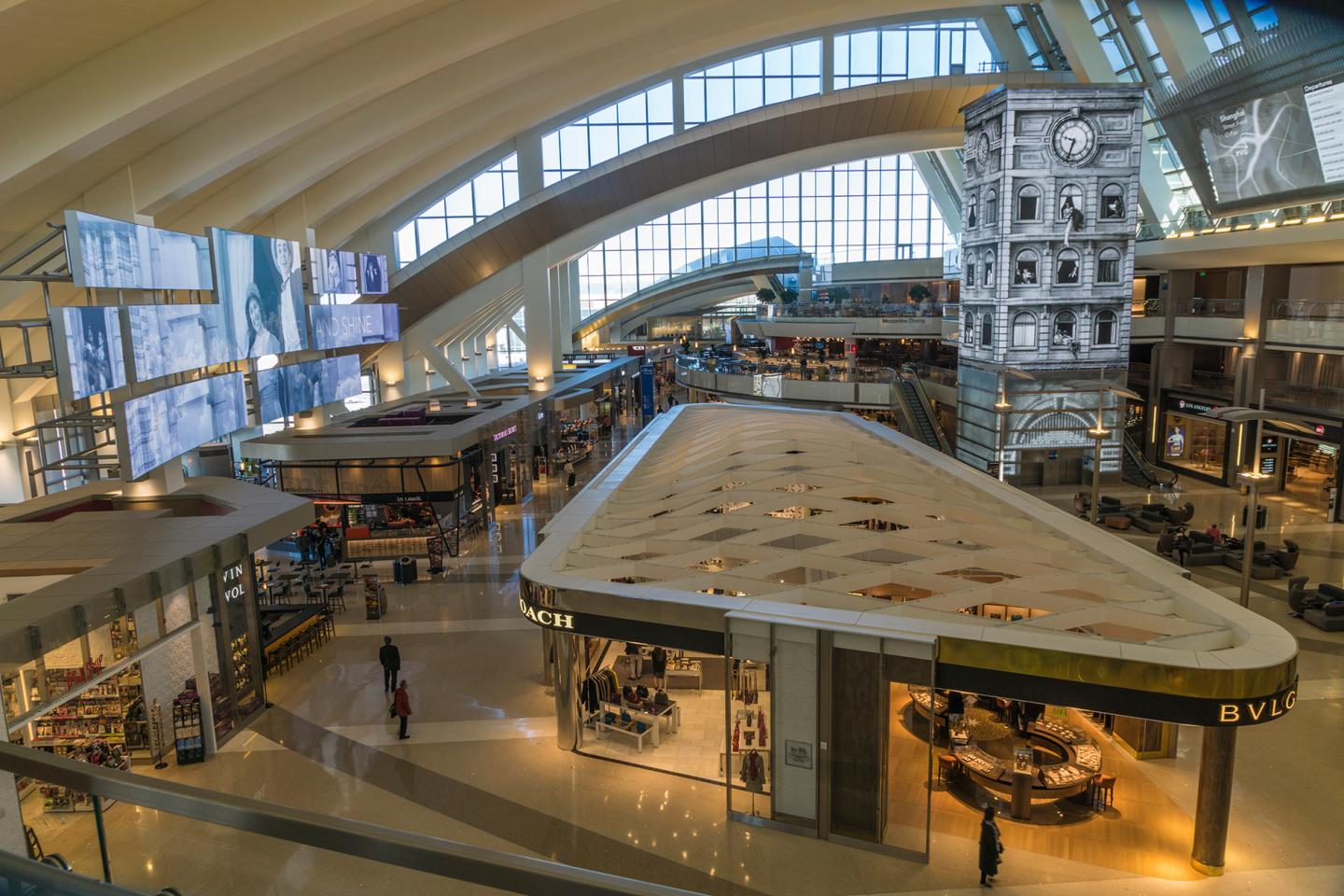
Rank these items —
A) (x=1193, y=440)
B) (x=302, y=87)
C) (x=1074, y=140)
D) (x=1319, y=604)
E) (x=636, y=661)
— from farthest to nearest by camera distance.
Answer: (x=1193, y=440) < (x=1074, y=140) < (x=302, y=87) < (x=1319, y=604) < (x=636, y=661)

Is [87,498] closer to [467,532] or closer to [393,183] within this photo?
[467,532]

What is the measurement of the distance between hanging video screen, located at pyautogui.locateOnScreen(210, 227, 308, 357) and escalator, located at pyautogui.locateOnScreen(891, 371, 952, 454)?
18.2m

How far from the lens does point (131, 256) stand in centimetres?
1288

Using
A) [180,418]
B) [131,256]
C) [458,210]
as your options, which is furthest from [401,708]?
[458,210]

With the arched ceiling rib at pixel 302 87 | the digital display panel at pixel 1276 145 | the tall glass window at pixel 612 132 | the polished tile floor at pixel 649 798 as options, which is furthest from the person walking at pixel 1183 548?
the tall glass window at pixel 612 132

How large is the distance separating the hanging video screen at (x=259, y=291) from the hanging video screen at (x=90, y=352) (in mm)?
3947

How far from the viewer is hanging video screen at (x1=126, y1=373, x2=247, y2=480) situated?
12.8 m

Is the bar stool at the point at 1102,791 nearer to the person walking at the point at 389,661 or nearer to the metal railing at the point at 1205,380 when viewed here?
the person walking at the point at 389,661

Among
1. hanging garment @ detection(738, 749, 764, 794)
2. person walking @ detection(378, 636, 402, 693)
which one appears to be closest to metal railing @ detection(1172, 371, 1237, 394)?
hanging garment @ detection(738, 749, 764, 794)

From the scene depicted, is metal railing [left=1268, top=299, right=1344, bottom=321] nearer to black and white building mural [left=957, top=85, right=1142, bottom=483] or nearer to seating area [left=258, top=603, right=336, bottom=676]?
black and white building mural [left=957, top=85, right=1142, bottom=483]

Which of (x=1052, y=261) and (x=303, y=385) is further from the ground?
(x=1052, y=261)

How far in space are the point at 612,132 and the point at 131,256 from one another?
21.8m

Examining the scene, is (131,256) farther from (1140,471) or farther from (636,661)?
(1140,471)

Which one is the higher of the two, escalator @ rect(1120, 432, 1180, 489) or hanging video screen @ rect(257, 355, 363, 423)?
hanging video screen @ rect(257, 355, 363, 423)
